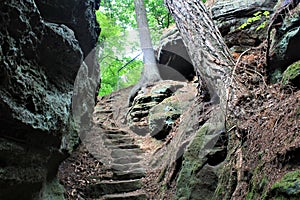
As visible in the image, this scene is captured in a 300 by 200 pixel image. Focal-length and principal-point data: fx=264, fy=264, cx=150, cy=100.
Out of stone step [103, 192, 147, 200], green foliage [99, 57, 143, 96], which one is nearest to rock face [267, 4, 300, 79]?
stone step [103, 192, 147, 200]

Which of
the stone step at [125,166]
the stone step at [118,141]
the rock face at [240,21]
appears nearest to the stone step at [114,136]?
the stone step at [118,141]

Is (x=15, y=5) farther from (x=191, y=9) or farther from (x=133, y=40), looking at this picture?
(x=133, y=40)

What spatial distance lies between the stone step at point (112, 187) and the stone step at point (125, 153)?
123 cm

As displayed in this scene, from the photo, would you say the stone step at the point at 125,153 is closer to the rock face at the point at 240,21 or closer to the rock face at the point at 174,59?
the rock face at the point at 240,21

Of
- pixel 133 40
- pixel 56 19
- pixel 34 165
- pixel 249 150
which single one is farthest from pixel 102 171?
pixel 133 40

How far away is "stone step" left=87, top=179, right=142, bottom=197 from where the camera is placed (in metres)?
5.25

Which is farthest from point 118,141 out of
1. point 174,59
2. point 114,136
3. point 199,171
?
point 174,59

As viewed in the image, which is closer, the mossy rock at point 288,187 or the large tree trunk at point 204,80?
the mossy rock at point 288,187

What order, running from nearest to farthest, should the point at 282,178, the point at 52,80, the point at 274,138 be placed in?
the point at 282,178
the point at 274,138
the point at 52,80

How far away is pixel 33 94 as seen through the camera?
3145 millimetres

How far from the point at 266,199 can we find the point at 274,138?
688 millimetres

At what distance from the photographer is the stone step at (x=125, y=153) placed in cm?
670

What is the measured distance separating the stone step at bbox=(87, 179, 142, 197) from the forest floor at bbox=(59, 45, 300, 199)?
0.23 metres

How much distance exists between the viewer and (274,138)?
2600 mm
